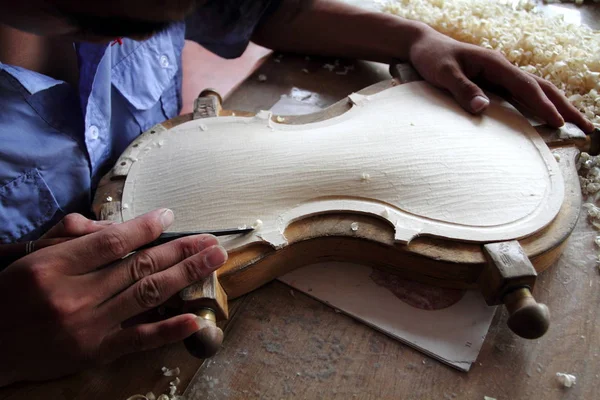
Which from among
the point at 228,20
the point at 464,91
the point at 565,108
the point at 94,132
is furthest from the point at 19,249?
the point at 565,108

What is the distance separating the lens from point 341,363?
2.53 ft

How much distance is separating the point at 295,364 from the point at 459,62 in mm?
789

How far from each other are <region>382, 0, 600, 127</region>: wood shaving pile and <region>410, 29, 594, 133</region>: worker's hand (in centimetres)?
13

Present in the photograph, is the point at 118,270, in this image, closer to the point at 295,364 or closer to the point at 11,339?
the point at 11,339

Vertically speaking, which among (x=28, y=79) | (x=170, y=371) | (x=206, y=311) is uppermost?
(x=28, y=79)

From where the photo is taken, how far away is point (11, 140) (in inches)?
34.8

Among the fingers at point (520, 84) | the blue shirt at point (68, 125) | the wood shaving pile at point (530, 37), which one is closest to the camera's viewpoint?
the blue shirt at point (68, 125)

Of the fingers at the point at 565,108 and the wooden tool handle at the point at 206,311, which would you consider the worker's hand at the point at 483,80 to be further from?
the wooden tool handle at the point at 206,311

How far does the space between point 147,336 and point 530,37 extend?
122cm

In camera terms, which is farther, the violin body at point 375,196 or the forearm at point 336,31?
the forearm at point 336,31

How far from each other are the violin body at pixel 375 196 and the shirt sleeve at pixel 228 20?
453mm

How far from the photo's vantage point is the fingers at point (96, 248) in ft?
2.36

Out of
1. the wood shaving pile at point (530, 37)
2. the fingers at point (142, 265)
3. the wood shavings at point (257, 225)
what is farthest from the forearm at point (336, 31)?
the fingers at point (142, 265)

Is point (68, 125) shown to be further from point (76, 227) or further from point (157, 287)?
point (157, 287)
